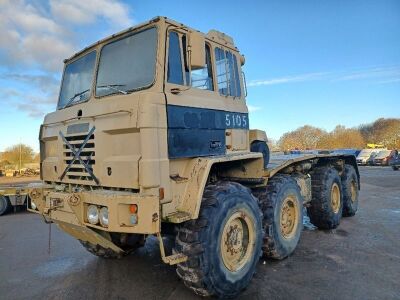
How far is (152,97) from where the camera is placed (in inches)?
143

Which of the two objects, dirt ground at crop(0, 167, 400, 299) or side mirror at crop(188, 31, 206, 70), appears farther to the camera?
dirt ground at crop(0, 167, 400, 299)

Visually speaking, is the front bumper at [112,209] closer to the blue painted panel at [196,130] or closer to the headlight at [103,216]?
the headlight at [103,216]

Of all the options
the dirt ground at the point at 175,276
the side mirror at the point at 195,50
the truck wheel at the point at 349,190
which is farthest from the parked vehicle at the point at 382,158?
the side mirror at the point at 195,50

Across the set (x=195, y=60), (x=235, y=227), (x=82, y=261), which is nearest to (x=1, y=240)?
(x=82, y=261)

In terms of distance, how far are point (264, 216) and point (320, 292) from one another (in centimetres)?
138

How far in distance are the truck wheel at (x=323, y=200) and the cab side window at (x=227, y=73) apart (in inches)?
129

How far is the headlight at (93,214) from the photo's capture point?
146 inches

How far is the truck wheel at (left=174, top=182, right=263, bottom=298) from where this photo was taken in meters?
3.85

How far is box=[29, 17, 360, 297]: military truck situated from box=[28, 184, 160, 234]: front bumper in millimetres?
11

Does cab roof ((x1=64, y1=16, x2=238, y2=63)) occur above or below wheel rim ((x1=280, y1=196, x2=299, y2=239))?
above

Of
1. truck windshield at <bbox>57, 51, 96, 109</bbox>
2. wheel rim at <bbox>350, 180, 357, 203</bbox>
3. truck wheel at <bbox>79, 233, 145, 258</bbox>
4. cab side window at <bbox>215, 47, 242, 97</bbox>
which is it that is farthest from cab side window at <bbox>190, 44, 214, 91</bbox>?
wheel rim at <bbox>350, 180, 357, 203</bbox>

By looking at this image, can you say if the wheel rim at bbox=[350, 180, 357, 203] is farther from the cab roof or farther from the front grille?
the front grille

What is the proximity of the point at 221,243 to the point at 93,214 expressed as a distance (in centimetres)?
150

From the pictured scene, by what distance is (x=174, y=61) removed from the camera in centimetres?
405
